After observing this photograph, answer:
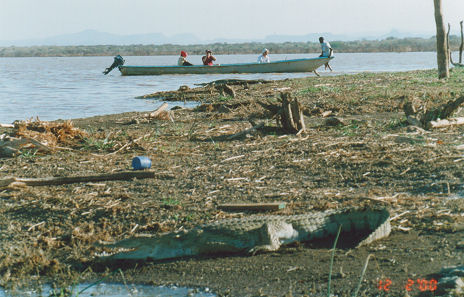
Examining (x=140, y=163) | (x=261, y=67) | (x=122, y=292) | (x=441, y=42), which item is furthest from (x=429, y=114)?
(x=261, y=67)

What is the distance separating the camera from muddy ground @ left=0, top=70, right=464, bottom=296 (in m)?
3.84

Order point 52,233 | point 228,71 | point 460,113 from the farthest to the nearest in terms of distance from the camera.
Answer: point 228,71
point 460,113
point 52,233

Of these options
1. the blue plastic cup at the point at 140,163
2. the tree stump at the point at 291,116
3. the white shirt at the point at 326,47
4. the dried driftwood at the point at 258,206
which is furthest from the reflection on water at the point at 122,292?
the white shirt at the point at 326,47

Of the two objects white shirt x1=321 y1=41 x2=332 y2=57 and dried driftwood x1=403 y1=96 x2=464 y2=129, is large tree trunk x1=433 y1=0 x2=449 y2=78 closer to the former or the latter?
dried driftwood x1=403 y1=96 x2=464 y2=129

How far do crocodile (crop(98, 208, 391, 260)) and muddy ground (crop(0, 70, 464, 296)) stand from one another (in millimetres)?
77

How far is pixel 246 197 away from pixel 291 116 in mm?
3330

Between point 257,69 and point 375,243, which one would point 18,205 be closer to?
point 375,243

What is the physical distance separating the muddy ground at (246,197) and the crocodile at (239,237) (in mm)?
77

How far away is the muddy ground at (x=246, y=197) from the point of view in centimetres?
384

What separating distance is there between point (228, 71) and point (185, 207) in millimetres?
21523

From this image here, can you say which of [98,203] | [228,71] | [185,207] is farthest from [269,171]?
[228,71]

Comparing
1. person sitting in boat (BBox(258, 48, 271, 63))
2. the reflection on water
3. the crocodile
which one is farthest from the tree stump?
person sitting in boat (BBox(258, 48, 271, 63))

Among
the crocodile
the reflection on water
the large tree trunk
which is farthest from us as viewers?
the large tree trunk

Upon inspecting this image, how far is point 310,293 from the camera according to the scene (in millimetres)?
3459
